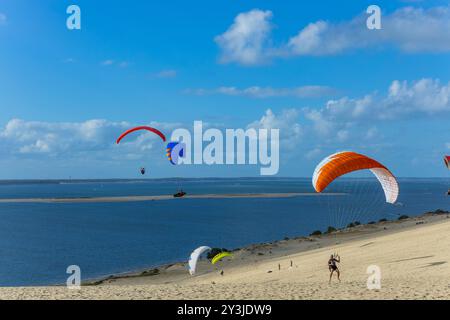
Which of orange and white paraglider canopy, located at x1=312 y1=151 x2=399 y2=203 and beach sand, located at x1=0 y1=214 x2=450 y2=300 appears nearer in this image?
beach sand, located at x1=0 y1=214 x2=450 y2=300

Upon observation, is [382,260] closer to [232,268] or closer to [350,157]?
[350,157]

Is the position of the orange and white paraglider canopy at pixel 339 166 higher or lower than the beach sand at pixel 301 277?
higher

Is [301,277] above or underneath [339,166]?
underneath

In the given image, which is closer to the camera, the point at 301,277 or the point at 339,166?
the point at 339,166

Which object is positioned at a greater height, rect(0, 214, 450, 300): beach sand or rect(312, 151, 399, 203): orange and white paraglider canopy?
rect(312, 151, 399, 203): orange and white paraglider canopy

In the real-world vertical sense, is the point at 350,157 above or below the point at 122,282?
above

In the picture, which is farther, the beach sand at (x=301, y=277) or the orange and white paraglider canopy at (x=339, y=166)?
the orange and white paraglider canopy at (x=339, y=166)
